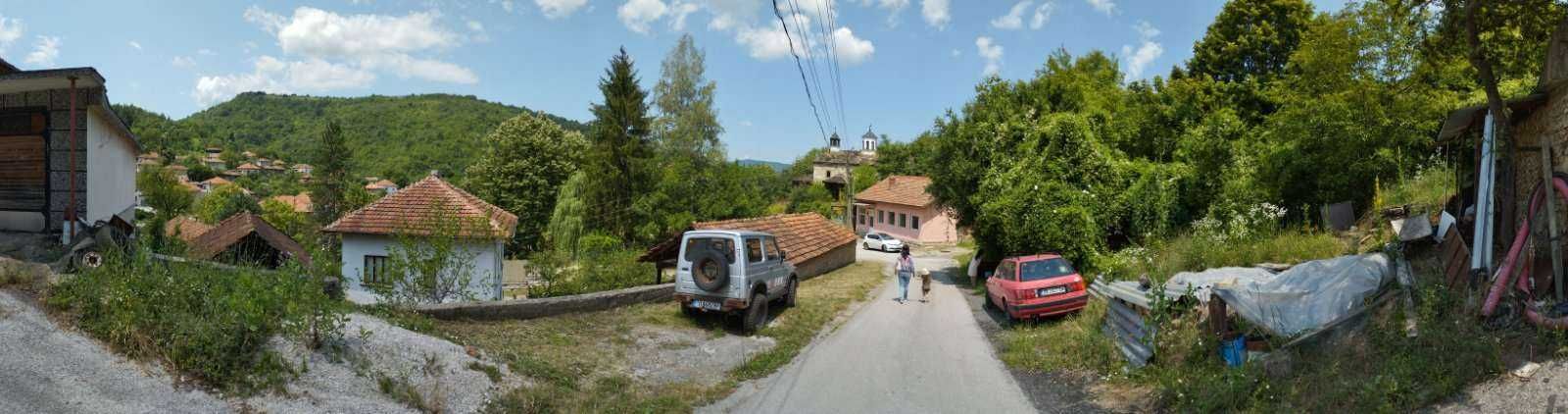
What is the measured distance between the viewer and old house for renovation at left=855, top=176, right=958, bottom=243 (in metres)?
46.6

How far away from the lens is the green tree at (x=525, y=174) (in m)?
47.3

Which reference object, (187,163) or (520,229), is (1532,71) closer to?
(520,229)

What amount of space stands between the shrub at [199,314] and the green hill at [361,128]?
90.7 metres

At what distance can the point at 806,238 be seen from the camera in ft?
→ 79.6

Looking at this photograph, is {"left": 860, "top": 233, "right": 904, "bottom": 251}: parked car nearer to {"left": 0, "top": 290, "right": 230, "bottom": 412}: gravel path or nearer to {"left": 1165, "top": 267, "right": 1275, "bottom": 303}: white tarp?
{"left": 1165, "top": 267, "right": 1275, "bottom": 303}: white tarp

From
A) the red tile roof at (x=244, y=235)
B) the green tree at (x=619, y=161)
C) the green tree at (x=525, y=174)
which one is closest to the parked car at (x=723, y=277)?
the red tile roof at (x=244, y=235)

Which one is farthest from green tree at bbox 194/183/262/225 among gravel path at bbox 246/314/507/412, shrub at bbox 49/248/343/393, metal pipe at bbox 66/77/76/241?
gravel path at bbox 246/314/507/412

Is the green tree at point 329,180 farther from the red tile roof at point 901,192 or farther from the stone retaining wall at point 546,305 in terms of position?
the stone retaining wall at point 546,305

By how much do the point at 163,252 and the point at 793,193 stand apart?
65.0 meters

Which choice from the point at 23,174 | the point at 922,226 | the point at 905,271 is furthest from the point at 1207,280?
the point at 922,226

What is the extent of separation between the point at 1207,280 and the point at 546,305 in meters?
9.41

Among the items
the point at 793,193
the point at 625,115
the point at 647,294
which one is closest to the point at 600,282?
the point at 647,294

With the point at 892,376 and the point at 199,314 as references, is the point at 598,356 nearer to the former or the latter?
the point at 892,376

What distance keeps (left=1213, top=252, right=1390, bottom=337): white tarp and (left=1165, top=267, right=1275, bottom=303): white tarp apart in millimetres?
814
